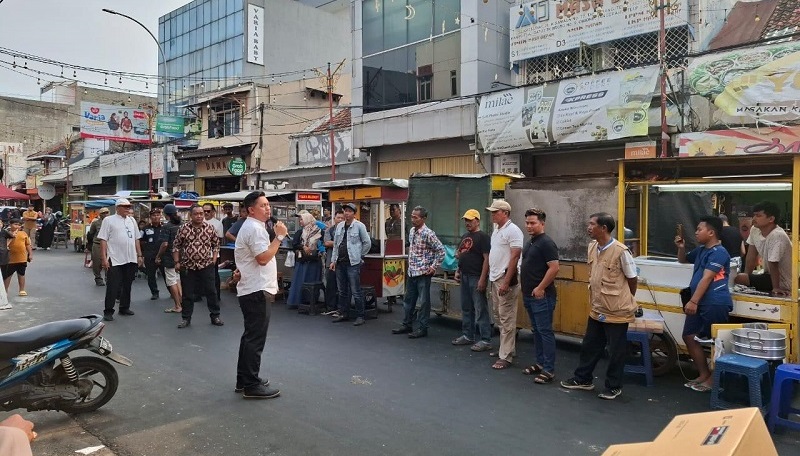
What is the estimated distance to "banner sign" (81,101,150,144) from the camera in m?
28.5

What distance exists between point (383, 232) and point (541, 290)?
4783 millimetres

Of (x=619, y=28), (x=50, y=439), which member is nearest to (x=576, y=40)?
(x=619, y=28)

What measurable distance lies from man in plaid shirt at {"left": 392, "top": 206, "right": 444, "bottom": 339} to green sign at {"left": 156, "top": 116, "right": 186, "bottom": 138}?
23.5m

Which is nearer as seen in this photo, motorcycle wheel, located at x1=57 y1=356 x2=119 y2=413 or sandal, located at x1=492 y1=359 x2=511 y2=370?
motorcycle wheel, located at x1=57 y1=356 x2=119 y2=413

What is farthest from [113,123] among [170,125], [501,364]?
[501,364]

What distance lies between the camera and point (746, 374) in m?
4.65

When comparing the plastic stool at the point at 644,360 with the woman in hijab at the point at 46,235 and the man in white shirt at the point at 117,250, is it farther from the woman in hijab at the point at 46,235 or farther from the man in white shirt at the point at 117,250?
the woman in hijab at the point at 46,235

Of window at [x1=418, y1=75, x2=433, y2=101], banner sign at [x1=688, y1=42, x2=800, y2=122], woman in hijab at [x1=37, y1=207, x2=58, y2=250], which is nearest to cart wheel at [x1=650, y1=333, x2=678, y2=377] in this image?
banner sign at [x1=688, y1=42, x2=800, y2=122]

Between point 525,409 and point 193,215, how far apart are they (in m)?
5.88

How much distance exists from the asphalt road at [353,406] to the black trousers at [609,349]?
20cm

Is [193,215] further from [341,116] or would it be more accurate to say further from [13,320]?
[341,116]

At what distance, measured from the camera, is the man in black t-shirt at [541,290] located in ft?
18.8

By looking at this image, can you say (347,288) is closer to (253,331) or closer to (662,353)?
(253,331)

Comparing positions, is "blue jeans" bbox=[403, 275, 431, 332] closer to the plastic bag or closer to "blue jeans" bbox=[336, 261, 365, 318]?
"blue jeans" bbox=[336, 261, 365, 318]
